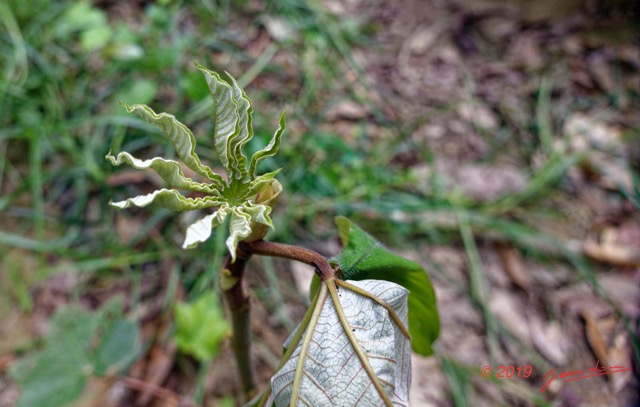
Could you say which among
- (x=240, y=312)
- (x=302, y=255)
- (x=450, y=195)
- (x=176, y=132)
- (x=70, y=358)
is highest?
(x=176, y=132)

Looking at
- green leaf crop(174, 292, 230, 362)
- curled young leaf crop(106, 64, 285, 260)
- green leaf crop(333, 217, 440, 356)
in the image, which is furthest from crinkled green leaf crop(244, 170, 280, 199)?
green leaf crop(174, 292, 230, 362)

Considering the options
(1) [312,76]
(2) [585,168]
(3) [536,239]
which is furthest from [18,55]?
Answer: (2) [585,168]

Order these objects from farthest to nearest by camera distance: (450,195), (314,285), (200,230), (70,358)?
(450,195)
(70,358)
(314,285)
(200,230)

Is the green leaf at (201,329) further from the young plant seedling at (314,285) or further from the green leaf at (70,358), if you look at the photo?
the young plant seedling at (314,285)

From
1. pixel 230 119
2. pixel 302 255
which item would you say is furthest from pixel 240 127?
pixel 302 255

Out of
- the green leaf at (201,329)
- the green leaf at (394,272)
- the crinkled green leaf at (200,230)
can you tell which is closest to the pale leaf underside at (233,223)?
the crinkled green leaf at (200,230)

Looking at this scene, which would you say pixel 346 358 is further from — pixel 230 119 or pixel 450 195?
pixel 450 195
